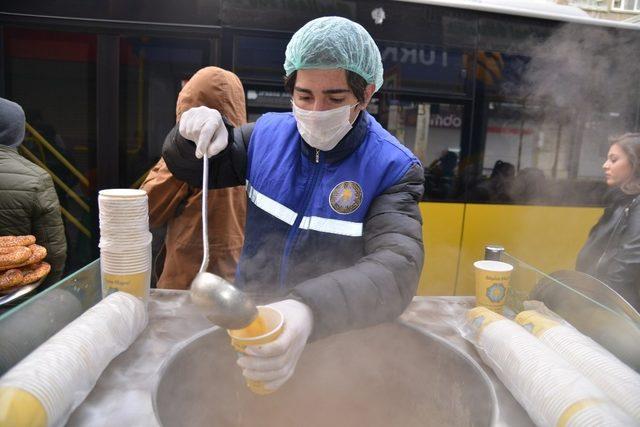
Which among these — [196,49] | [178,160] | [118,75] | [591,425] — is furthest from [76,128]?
[591,425]

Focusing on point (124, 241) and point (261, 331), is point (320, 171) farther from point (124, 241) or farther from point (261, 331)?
point (261, 331)

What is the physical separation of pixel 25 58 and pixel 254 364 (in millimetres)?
3573

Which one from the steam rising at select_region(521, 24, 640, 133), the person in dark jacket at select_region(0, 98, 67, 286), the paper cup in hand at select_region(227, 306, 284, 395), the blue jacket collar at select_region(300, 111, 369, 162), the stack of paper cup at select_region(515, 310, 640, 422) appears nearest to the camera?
the paper cup in hand at select_region(227, 306, 284, 395)

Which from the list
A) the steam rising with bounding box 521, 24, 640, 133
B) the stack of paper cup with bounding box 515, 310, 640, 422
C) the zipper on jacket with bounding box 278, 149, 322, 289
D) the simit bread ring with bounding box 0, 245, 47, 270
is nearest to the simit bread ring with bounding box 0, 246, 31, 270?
the simit bread ring with bounding box 0, 245, 47, 270

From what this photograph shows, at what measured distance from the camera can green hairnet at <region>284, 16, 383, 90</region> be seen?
1.49 meters

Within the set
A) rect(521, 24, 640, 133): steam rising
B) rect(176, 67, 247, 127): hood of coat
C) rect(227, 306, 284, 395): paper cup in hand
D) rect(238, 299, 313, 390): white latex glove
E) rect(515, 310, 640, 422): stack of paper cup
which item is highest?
rect(521, 24, 640, 133): steam rising

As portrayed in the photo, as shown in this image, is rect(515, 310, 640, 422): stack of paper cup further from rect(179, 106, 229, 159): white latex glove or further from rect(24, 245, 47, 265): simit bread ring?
rect(24, 245, 47, 265): simit bread ring

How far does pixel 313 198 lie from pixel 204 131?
424 millimetres

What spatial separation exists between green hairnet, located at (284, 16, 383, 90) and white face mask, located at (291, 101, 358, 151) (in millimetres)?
140

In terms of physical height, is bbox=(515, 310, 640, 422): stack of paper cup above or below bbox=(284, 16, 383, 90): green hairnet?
below

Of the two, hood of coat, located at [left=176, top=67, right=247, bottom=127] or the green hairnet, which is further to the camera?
hood of coat, located at [left=176, top=67, right=247, bottom=127]

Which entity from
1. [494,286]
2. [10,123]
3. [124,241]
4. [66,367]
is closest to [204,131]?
[124,241]

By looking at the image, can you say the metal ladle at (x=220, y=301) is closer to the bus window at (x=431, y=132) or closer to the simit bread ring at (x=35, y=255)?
the simit bread ring at (x=35, y=255)

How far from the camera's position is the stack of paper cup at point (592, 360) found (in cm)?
107
